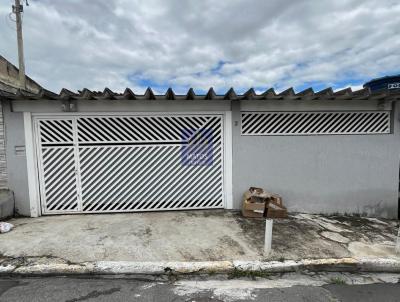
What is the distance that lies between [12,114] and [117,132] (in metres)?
2.17

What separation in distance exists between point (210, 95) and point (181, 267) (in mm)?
3284

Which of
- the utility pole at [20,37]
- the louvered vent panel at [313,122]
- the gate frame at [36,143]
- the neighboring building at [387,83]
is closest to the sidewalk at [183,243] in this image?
the gate frame at [36,143]

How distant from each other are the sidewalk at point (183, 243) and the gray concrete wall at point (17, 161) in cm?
48

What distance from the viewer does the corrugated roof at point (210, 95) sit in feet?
15.0

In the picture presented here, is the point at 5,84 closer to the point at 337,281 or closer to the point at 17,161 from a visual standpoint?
the point at 17,161

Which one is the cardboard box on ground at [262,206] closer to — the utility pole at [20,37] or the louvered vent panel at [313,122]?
the louvered vent panel at [313,122]

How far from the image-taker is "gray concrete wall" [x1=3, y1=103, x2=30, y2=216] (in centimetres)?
497

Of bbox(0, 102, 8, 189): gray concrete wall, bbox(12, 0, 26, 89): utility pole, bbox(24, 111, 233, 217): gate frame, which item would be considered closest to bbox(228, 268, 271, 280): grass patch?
bbox(24, 111, 233, 217): gate frame

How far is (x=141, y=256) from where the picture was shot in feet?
11.4

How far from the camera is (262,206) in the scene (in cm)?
505

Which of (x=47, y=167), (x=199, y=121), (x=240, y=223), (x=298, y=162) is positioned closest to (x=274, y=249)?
(x=240, y=223)

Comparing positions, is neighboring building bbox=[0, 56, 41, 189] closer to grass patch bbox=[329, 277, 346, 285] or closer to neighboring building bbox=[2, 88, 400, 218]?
neighboring building bbox=[2, 88, 400, 218]

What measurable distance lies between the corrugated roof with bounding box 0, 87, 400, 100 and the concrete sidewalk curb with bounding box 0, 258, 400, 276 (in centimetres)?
299

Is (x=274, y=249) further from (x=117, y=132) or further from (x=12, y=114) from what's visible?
(x=12, y=114)
